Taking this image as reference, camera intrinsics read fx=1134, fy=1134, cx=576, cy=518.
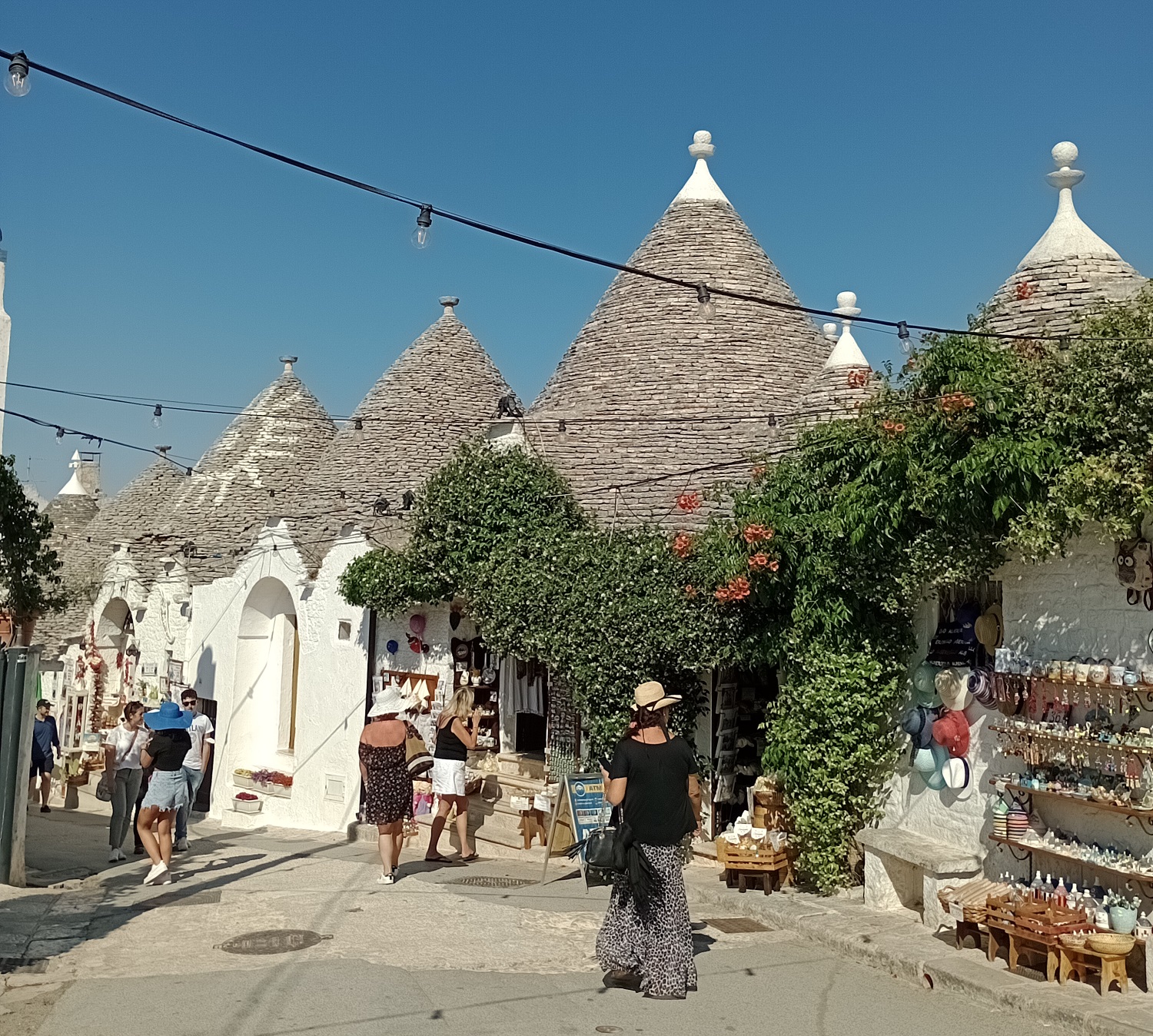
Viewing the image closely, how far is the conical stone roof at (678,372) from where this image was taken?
13.9 metres

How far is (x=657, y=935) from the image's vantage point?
6289 mm

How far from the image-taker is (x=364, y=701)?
1507 cm

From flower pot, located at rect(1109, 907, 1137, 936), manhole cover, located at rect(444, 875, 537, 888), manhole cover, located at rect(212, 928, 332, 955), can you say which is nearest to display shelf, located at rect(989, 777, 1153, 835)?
flower pot, located at rect(1109, 907, 1137, 936)

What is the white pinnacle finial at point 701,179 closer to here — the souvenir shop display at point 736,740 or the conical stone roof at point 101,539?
the souvenir shop display at point 736,740

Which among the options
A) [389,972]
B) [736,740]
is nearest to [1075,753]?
[389,972]

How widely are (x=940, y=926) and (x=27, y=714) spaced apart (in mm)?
6901

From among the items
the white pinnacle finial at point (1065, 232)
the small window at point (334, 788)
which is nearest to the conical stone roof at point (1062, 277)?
the white pinnacle finial at point (1065, 232)

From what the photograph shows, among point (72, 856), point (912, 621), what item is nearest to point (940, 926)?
point (912, 621)

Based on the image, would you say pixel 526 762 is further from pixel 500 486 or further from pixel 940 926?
pixel 940 926

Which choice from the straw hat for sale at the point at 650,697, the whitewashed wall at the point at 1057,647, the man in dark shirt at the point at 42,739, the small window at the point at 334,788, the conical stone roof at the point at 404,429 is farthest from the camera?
the conical stone roof at the point at 404,429

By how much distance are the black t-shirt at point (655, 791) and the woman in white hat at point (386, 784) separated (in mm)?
3541

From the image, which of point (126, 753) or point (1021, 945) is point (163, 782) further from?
point (1021, 945)

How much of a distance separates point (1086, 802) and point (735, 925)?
2.75 meters

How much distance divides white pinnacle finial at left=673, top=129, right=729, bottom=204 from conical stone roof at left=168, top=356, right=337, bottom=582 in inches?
340
